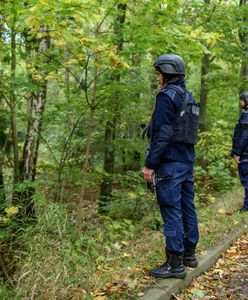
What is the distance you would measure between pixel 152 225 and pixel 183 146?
339cm

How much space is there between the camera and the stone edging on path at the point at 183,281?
3574 millimetres

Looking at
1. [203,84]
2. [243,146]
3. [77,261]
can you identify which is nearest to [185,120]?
[77,261]

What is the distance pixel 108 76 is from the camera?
671 centimetres

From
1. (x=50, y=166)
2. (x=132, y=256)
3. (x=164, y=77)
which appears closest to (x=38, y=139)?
(x=50, y=166)

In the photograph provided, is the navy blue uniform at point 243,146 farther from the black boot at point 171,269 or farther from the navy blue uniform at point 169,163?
the black boot at point 171,269

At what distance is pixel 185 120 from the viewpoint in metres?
3.88

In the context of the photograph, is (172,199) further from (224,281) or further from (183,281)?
(224,281)

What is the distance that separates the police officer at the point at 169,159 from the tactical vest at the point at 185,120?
0.8 inches

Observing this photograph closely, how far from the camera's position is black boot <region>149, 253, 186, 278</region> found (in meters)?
3.96

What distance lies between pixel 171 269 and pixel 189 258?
1.44 ft

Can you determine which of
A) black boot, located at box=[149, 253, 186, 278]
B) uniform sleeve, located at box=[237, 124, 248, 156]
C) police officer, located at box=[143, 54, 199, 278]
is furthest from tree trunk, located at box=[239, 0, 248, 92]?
black boot, located at box=[149, 253, 186, 278]

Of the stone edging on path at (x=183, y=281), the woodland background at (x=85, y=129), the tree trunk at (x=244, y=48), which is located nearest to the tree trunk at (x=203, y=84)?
the tree trunk at (x=244, y=48)

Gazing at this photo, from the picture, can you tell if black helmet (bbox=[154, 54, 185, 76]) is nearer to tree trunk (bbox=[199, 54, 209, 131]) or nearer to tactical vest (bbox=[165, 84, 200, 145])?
tactical vest (bbox=[165, 84, 200, 145])

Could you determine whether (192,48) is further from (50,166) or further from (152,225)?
(50,166)
